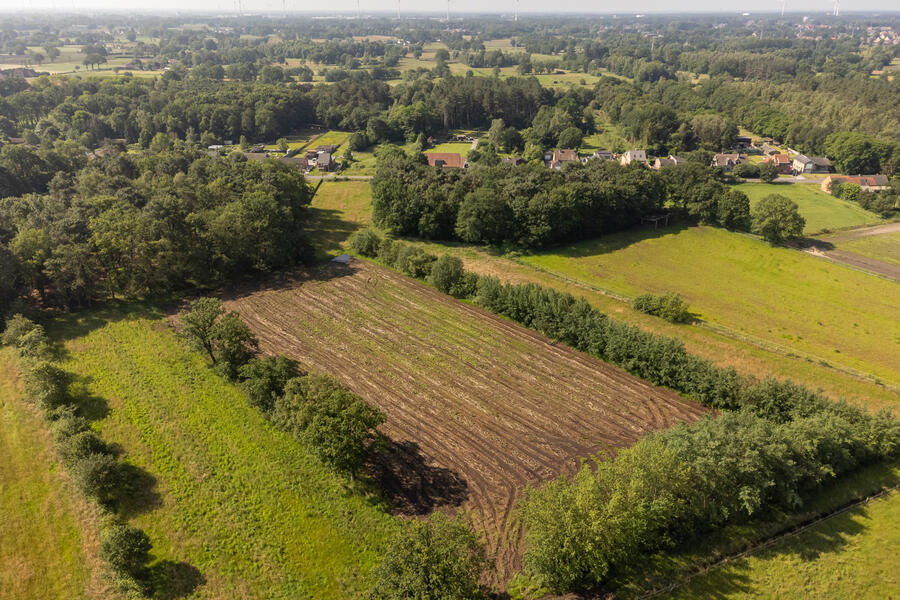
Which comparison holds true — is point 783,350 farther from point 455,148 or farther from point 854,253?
point 455,148

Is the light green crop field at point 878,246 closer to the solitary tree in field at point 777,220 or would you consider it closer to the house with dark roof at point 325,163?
the solitary tree in field at point 777,220

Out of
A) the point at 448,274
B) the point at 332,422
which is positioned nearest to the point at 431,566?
the point at 332,422

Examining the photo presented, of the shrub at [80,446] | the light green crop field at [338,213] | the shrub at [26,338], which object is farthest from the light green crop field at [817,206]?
the shrub at [26,338]

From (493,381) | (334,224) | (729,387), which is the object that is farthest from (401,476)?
(334,224)

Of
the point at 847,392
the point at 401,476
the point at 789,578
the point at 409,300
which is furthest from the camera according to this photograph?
the point at 409,300

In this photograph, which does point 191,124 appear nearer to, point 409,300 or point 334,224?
point 334,224

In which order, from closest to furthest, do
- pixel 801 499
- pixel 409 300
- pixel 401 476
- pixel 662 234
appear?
pixel 801 499 < pixel 401 476 < pixel 409 300 < pixel 662 234

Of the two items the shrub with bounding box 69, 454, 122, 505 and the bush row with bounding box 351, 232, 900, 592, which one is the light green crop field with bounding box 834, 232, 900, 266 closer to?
the bush row with bounding box 351, 232, 900, 592
